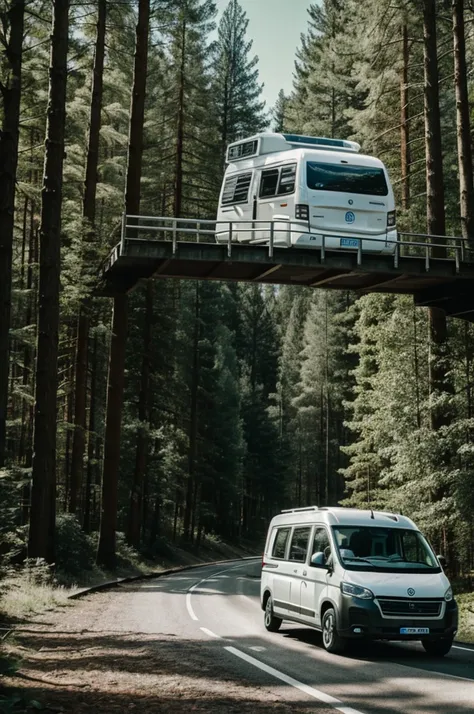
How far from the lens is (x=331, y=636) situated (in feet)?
39.7

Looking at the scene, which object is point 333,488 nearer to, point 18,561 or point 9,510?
point 18,561

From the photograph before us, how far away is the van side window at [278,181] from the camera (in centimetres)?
2320

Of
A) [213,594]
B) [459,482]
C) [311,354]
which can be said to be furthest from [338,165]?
[311,354]

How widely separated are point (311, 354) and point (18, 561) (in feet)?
189

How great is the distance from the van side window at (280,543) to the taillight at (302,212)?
977 centimetres

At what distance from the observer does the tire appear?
474 inches

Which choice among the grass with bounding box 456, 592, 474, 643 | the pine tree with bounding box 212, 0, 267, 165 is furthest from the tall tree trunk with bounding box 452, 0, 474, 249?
the pine tree with bounding box 212, 0, 267, 165

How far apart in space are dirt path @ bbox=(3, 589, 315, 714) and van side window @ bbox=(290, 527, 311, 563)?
97.4 inches

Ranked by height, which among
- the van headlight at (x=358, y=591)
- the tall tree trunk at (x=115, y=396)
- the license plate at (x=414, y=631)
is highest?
the tall tree trunk at (x=115, y=396)

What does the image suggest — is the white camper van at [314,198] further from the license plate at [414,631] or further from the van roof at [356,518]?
the license plate at [414,631]

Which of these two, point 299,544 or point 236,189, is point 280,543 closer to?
point 299,544

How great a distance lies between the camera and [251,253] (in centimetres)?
2197

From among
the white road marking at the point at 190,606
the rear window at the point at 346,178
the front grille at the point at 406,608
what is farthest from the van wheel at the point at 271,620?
the rear window at the point at 346,178

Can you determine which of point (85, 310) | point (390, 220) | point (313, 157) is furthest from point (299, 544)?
point (85, 310)
